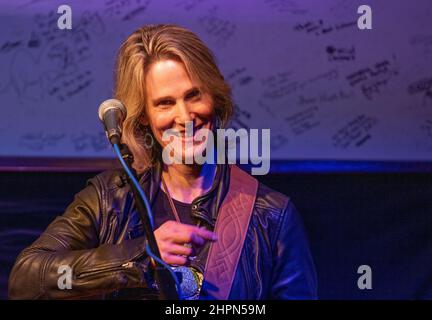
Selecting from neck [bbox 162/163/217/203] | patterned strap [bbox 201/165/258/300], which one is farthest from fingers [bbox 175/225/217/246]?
neck [bbox 162/163/217/203]

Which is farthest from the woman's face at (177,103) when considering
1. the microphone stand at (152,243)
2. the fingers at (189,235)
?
the microphone stand at (152,243)

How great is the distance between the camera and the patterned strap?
2092mm

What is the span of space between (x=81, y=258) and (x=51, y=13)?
1.05m

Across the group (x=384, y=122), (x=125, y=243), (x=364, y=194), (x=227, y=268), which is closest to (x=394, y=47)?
(x=384, y=122)

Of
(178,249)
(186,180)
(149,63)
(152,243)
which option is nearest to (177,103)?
(149,63)

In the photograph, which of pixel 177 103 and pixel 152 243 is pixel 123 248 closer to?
pixel 152 243

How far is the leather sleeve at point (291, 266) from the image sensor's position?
217 cm

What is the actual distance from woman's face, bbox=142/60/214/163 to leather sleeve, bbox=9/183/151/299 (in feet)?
0.86

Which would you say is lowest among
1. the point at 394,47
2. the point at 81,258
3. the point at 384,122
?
the point at 81,258

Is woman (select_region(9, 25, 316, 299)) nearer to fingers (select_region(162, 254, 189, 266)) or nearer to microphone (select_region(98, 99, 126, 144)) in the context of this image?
fingers (select_region(162, 254, 189, 266))

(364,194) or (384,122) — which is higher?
(384,122)

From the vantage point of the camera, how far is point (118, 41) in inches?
107

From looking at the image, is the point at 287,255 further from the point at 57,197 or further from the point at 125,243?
the point at 57,197

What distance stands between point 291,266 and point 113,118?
0.76 m
